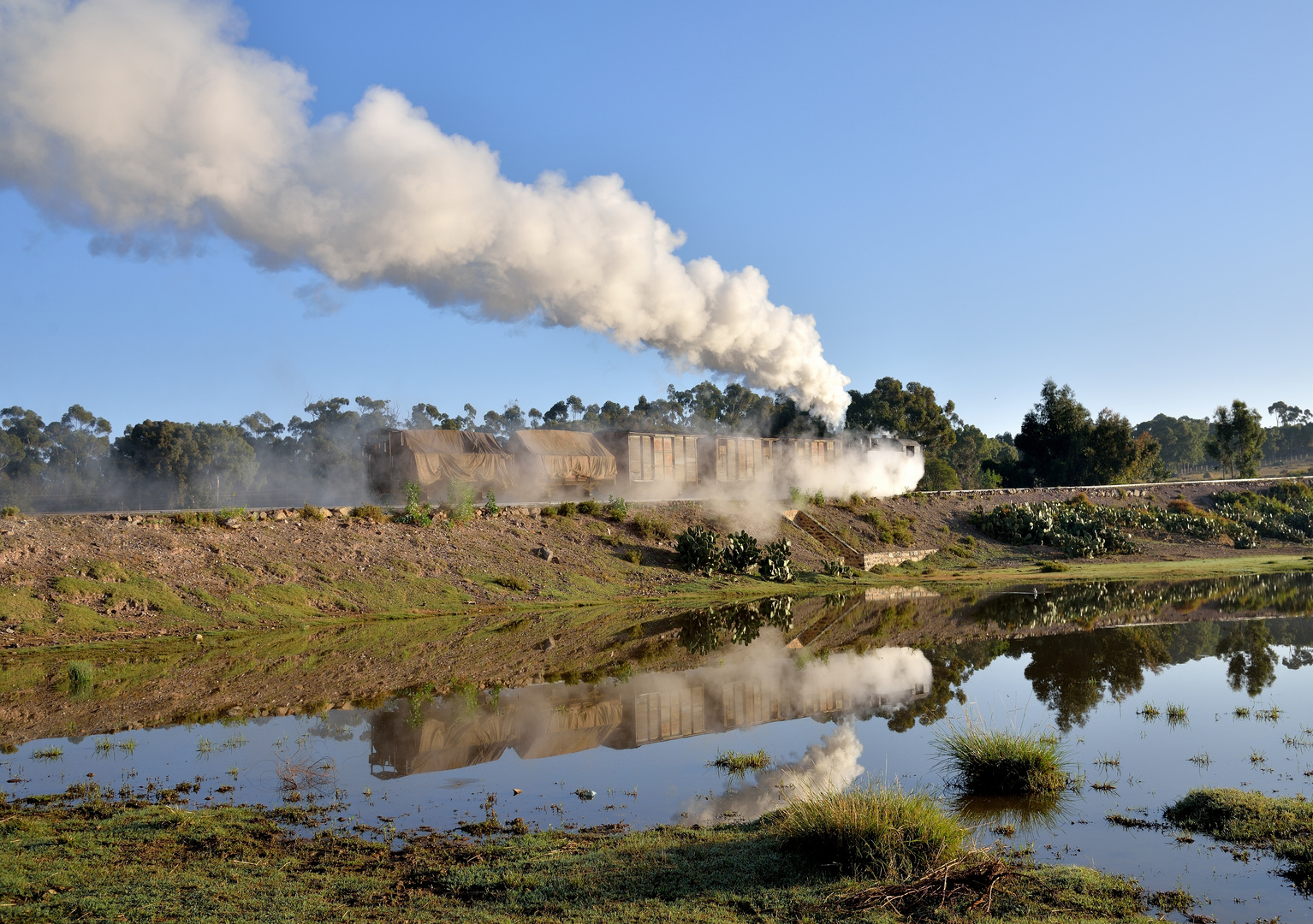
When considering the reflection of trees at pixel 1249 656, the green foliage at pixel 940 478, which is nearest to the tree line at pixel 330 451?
the green foliage at pixel 940 478

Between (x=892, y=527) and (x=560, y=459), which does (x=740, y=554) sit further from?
(x=892, y=527)

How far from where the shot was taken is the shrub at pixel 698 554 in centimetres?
3447

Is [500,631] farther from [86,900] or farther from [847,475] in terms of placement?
[847,475]

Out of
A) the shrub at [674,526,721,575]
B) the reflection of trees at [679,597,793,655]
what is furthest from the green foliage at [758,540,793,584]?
the reflection of trees at [679,597,793,655]

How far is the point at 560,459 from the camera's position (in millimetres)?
42750

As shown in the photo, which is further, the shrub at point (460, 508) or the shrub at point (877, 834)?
the shrub at point (460, 508)

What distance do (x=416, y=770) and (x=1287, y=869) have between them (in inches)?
385

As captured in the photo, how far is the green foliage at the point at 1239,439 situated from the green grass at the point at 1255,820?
267 feet

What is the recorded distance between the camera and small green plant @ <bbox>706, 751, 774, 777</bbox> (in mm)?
11742

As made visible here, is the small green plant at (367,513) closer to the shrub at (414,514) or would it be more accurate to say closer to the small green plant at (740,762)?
the shrub at (414,514)

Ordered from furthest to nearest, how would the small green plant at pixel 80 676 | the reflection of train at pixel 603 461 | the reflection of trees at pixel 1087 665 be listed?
the reflection of train at pixel 603 461, the small green plant at pixel 80 676, the reflection of trees at pixel 1087 665

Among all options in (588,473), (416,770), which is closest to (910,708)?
(416,770)

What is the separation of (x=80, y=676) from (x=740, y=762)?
13.8 meters

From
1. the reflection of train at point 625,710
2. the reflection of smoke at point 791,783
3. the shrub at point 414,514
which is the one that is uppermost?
the shrub at point 414,514
